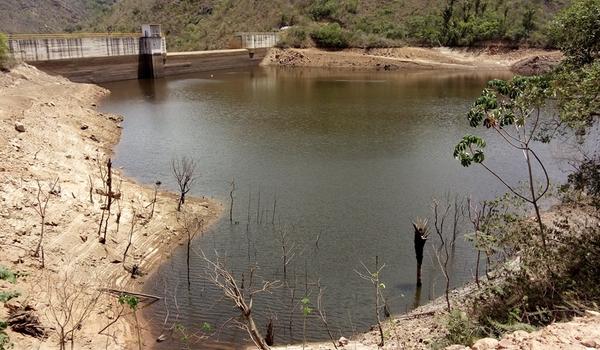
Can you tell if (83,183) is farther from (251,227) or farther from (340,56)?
(340,56)

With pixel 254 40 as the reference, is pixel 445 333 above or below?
below

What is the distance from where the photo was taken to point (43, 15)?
126m

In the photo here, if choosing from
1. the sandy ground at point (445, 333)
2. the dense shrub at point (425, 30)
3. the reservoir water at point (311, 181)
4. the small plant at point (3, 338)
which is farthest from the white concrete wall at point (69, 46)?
the sandy ground at point (445, 333)

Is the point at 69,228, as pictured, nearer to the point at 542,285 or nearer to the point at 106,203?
the point at 106,203

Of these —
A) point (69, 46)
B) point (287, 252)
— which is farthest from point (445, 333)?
point (69, 46)

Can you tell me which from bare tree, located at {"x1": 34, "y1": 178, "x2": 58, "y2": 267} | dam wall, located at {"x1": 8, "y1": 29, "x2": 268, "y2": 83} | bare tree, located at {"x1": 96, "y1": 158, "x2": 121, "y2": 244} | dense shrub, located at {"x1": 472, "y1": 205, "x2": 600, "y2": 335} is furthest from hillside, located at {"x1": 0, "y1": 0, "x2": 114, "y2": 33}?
dense shrub, located at {"x1": 472, "y1": 205, "x2": 600, "y2": 335}

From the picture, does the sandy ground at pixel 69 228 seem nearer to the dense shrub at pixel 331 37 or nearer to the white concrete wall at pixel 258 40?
the white concrete wall at pixel 258 40

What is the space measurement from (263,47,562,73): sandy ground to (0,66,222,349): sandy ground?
5137 centimetres

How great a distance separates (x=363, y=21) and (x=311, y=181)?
64.6 meters

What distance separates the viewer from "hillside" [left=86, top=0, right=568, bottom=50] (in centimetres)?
7394

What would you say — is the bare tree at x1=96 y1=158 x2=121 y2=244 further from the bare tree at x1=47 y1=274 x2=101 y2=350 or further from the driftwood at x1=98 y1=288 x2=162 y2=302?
the driftwood at x1=98 y1=288 x2=162 y2=302

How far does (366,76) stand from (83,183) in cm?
5020

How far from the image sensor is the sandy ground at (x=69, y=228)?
12.5 meters

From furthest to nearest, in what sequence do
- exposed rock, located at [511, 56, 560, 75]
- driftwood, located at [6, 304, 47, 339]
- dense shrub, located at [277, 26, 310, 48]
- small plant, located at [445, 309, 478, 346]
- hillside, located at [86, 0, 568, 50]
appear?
dense shrub, located at [277, 26, 310, 48] < hillside, located at [86, 0, 568, 50] < exposed rock, located at [511, 56, 560, 75] < driftwood, located at [6, 304, 47, 339] < small plant, located at [445, 309, 478, 346]
